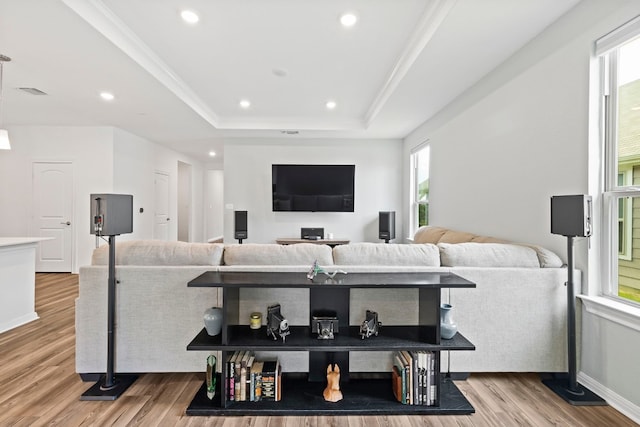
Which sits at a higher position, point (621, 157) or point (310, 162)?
point (310, 162)

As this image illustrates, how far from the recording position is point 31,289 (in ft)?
11.1

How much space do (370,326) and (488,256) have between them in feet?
3.14

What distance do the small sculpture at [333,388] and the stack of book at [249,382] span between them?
29 centimetres

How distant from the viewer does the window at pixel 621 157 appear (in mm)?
1915

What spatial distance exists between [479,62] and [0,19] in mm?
3700

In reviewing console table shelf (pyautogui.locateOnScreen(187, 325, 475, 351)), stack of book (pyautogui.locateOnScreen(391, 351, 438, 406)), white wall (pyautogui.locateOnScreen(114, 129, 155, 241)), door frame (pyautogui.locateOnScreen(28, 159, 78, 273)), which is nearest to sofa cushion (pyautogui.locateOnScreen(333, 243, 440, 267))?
console table shelf (pyautogui.locateOnScreen(187, 325, 475, 351))

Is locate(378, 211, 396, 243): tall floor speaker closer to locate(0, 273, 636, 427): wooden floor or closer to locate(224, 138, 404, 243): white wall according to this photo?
locate(224, 138, 404, 243): white wall

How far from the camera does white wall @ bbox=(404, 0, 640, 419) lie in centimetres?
194

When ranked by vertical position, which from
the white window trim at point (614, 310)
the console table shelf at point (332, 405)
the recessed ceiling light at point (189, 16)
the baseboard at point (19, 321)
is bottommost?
the console table shelf at point (332, 405)

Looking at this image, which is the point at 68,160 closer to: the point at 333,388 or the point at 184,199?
the point at 184,199

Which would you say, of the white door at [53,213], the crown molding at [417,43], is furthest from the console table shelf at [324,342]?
the white door at [53,213]

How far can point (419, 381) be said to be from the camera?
1.93 m

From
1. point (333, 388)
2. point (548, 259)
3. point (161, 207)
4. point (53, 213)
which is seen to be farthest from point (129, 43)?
point (161, 207)

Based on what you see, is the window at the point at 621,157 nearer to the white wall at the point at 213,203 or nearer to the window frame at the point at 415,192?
the window frame at the point at 415,192
